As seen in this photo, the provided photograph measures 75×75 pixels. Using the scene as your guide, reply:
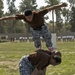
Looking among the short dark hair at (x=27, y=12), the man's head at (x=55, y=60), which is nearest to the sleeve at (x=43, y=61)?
the man's head at (x=55, y=60)

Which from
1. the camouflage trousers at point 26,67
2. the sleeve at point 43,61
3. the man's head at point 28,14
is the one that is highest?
the man's head at point 28,14

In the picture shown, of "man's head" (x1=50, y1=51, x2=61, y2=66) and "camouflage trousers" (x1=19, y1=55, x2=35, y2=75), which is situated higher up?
"man's head" (x1=50, y1=51, x2=61, y2=66)

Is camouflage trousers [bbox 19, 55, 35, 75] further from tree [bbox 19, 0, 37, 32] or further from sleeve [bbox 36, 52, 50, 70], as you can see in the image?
tree [bbox 19, 0, 37, 32]

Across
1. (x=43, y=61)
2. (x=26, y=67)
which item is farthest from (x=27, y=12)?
(x=43, y=61)

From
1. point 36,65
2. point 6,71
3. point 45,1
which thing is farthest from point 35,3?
point 36,65

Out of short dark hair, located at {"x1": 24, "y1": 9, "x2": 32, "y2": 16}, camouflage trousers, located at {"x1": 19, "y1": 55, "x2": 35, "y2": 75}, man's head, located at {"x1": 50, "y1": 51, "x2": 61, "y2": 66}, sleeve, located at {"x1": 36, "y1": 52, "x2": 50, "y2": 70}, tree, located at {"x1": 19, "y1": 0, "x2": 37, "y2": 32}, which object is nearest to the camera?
man's head, located at {"x1": 50, "y1": 51, "x2": 61, "y2": 66}

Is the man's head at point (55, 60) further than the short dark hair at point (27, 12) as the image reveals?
No

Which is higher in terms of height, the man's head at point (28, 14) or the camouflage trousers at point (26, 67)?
the man's head at point (28, 14)

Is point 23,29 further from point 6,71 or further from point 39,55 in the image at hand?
point 39,55

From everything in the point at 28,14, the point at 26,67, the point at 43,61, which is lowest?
the point at 26,67

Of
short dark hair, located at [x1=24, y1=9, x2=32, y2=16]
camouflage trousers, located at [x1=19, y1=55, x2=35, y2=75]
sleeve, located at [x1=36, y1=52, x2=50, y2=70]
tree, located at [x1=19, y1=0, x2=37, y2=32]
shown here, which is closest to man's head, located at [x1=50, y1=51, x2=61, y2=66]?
sleeve, located at [x1=36, y1=52, x2=50, y2=70]

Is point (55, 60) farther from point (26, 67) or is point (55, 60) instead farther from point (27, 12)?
point (27, 12)

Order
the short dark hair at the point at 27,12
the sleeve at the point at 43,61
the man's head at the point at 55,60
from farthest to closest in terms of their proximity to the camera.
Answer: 1. the short dark hair at the point at 27,12
2. the sleeve at the point at 43,61
3. the man's head at the point at 55,60

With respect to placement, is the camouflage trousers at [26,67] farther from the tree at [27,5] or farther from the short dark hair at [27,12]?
the tree at [27,5]
